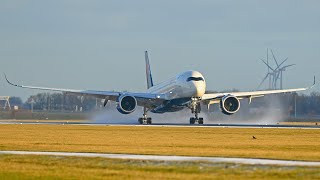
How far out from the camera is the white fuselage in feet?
336

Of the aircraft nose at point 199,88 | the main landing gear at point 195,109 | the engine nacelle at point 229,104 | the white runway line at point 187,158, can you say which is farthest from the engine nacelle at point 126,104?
the white runway line at point 187,158

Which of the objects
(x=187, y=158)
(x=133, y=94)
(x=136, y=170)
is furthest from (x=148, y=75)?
(x=136, y=170)

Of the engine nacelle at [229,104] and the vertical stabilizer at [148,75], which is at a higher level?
the vertical stabilizer at [148,75]

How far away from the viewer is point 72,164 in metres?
36.3

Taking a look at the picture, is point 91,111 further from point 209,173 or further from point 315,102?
point 209,173

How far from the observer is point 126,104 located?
348 ft

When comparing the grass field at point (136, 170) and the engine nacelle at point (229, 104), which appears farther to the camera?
the engine nacelle at point (229, 104)

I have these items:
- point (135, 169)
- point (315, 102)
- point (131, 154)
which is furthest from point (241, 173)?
point (315, 102)

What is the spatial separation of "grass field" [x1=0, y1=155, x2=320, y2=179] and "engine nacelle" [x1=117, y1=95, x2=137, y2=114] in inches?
2644

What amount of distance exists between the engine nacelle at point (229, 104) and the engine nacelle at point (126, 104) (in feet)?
33.5

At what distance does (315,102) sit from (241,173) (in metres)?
155

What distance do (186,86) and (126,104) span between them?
7.71 m

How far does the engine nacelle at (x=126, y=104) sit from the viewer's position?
4158 inches

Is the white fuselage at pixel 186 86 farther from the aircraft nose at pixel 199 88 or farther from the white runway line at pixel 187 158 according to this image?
the white runway line at pixel 187 158
